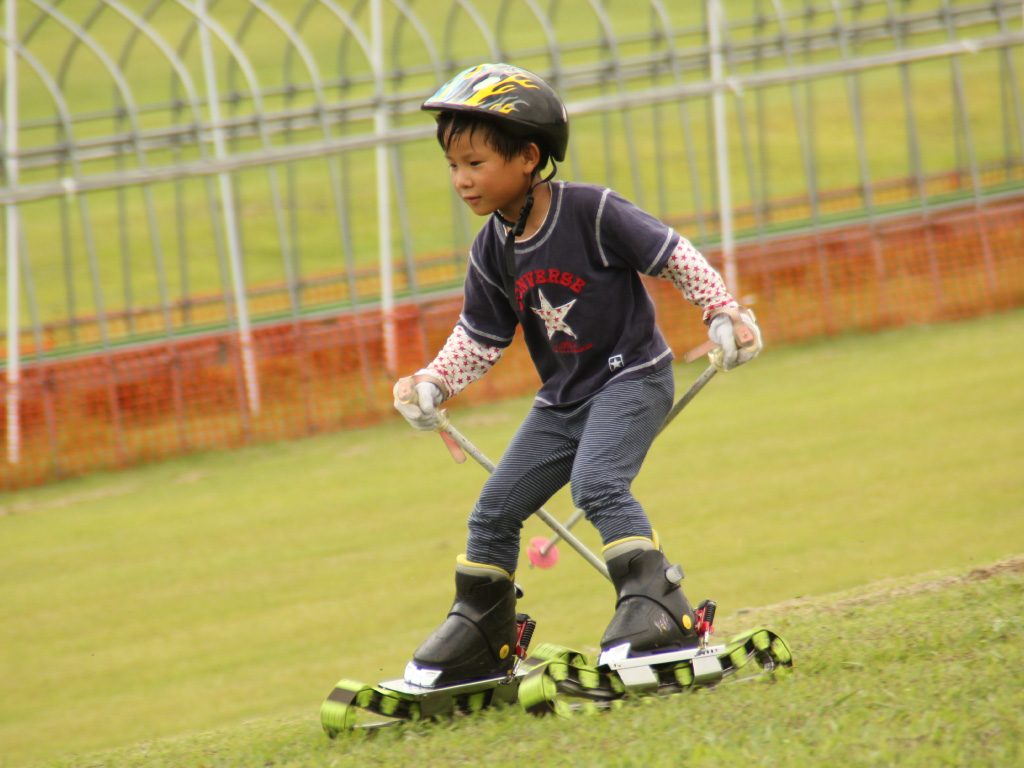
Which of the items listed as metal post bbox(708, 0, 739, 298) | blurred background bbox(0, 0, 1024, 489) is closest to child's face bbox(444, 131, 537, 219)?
blurred background bbox(0, 0, 1024, 489)

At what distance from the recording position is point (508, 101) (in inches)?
160

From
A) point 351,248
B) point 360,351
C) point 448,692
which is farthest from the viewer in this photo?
point 351,248

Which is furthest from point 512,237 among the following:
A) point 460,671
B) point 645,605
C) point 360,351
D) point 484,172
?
point 360,351

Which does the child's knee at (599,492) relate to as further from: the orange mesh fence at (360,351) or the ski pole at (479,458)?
the orange mesh fence at (360,351)

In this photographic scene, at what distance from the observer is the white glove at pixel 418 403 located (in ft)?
14.4

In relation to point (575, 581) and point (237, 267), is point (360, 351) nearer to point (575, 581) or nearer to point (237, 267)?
point (237, 267)

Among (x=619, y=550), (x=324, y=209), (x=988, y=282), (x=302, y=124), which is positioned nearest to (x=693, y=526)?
(x=619, y=550)

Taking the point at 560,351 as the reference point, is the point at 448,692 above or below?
below

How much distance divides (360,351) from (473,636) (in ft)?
25.6

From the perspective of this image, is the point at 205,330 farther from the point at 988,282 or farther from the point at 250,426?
the point at 988,282

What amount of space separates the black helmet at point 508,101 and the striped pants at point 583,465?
0.89 meters

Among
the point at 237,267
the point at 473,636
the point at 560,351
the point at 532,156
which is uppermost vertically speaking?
the point at 237,267

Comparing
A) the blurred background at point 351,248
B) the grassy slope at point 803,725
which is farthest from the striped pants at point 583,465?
the blurred background at point 351,248

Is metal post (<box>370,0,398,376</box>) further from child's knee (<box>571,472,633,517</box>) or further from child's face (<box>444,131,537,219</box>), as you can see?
child's knee (<box>571,472,633,517</box>)
